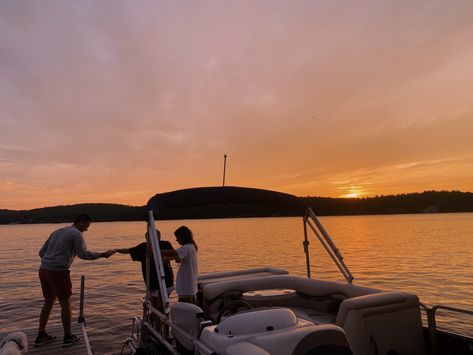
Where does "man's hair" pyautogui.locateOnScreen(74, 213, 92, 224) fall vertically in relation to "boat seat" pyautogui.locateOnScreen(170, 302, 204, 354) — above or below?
above

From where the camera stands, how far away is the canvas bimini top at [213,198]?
5.23 m

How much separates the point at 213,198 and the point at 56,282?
2664 millimetres

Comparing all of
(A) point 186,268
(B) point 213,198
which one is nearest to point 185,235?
(A) point 186,268

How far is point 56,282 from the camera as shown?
5848 mm

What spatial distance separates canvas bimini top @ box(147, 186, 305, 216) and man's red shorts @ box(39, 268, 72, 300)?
1810 millimetres

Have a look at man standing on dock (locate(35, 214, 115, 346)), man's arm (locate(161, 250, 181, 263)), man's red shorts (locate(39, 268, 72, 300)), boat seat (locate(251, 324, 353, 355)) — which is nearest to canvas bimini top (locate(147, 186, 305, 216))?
man's arm (locate(161, 250, 181, 263))

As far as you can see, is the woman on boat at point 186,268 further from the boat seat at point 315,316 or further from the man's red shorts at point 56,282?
the man's red shorts at point 56,282

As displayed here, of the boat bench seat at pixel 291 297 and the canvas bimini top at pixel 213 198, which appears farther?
the boat bench seat at pixel 291 297

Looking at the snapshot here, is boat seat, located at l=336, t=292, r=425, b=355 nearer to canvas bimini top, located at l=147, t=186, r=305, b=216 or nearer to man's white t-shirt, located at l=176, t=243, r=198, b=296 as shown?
canvas bimini top, located at l=147, t=186, r=305, b=216

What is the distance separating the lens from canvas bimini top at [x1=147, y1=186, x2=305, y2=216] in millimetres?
5227

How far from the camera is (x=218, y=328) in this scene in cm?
330

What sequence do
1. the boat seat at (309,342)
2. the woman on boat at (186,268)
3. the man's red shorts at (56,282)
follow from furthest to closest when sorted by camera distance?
the man's red shorts at (56,282), the woman on boat at (186,268), the boat seat at (309,342)

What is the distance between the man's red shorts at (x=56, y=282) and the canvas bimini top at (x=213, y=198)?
5.94 ft

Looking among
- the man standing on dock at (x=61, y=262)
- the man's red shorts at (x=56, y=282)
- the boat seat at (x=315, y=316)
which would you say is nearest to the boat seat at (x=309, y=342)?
the boat seat at (x=315, y=316)
